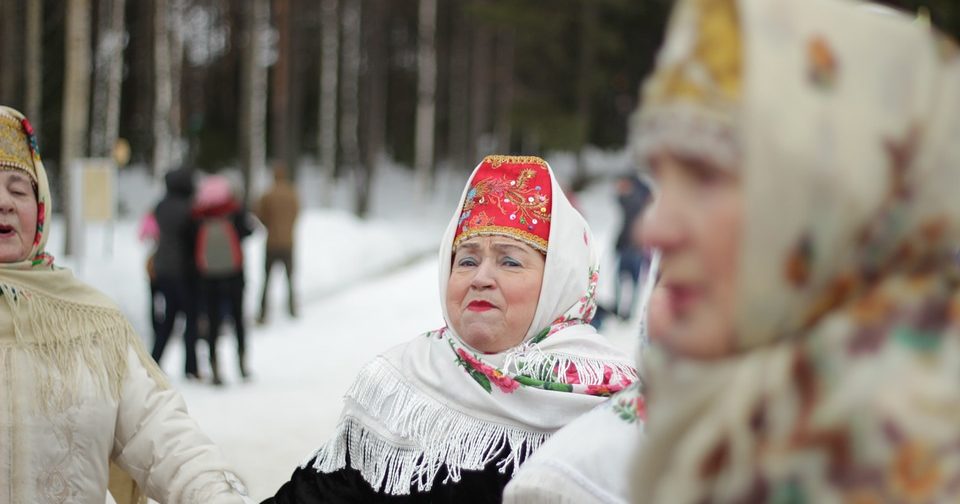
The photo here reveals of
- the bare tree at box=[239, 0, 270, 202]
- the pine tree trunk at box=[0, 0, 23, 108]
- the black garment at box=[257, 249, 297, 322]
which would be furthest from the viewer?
the bare tree at box=[239, 0, 270, 202]

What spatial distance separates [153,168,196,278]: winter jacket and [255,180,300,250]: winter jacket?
2.98 m

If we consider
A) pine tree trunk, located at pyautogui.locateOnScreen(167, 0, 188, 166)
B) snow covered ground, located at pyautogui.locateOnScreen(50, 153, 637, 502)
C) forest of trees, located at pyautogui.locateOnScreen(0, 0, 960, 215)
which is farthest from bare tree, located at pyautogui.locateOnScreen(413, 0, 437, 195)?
pine tree trunk, located at pyautogui.locateOnScreen(167, 0, 188, 166)

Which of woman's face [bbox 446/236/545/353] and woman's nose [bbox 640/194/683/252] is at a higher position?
woman's nose [bbox 640/194/683/252]

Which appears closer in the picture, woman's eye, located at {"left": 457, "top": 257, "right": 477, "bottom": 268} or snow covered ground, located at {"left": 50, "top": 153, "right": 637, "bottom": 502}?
woman's eye, located at {"left": 457, "top": 257, "right": 477, "bottom": 268}

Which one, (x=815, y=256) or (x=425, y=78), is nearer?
(x=815, y=256)

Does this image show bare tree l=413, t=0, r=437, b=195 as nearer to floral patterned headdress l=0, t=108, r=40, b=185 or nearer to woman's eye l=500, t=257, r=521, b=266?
woman's eye l=500, t=257, r=521, b=266

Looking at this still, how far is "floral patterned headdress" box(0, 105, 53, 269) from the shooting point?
8.82ft

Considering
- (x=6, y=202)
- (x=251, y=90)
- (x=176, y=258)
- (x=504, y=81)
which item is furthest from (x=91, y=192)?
(x=504, y=81)

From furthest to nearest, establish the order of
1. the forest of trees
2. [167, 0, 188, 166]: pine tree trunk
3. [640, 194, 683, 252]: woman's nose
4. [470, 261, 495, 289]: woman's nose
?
[167, 0, 188, 166]: pine tree trunk < the forest of trees < [470, 261, 495, 289]: woman's nose < [640, 194, 683, 252]: woman's nose

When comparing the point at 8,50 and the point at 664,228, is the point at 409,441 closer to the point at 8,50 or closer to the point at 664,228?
the point at 664,228

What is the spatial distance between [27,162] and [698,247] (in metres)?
2.04

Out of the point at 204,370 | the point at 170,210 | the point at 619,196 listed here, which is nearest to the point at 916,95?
the point at 170,210

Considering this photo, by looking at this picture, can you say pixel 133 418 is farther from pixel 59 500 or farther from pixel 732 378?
pixel 732 378

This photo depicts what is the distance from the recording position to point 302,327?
12.8 meters
